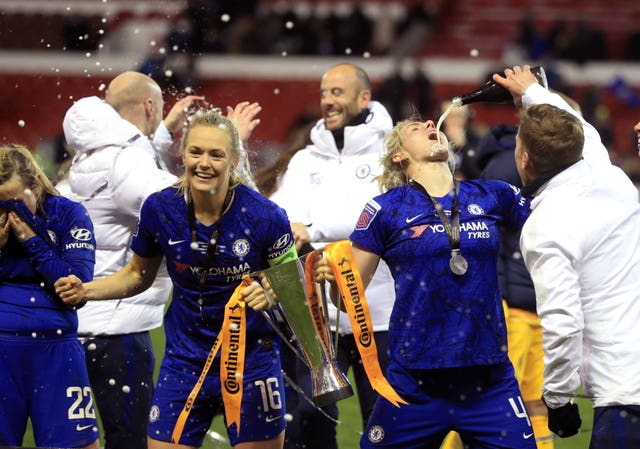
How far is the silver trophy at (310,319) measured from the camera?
479cm

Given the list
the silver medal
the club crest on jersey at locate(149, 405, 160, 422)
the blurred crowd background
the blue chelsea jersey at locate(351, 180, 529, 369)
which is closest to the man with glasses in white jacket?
the club crest on jersey at locate(149, 405, 160, 422)

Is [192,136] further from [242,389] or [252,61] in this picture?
[252,61]

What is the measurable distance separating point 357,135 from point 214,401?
230 centimetres

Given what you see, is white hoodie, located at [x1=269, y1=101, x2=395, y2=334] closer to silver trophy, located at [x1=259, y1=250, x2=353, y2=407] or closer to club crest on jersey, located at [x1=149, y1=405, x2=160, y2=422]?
silver trophy, located at [x1=259, y1=250, x2=353, y2=407]

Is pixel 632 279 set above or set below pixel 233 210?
below

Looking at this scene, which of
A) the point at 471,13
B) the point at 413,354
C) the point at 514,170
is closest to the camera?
the point at 413,354

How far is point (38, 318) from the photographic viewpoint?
16.9ft

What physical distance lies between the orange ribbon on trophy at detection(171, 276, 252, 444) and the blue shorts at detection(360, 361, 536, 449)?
63 cm

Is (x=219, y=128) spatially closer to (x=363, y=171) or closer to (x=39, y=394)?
(x=39, y=394)

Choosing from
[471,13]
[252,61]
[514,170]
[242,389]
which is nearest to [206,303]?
[242,389]

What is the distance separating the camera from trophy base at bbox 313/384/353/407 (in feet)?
15.7

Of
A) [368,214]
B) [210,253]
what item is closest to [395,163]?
[368,214]

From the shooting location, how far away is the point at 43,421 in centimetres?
511

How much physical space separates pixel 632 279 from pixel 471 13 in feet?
75.0
